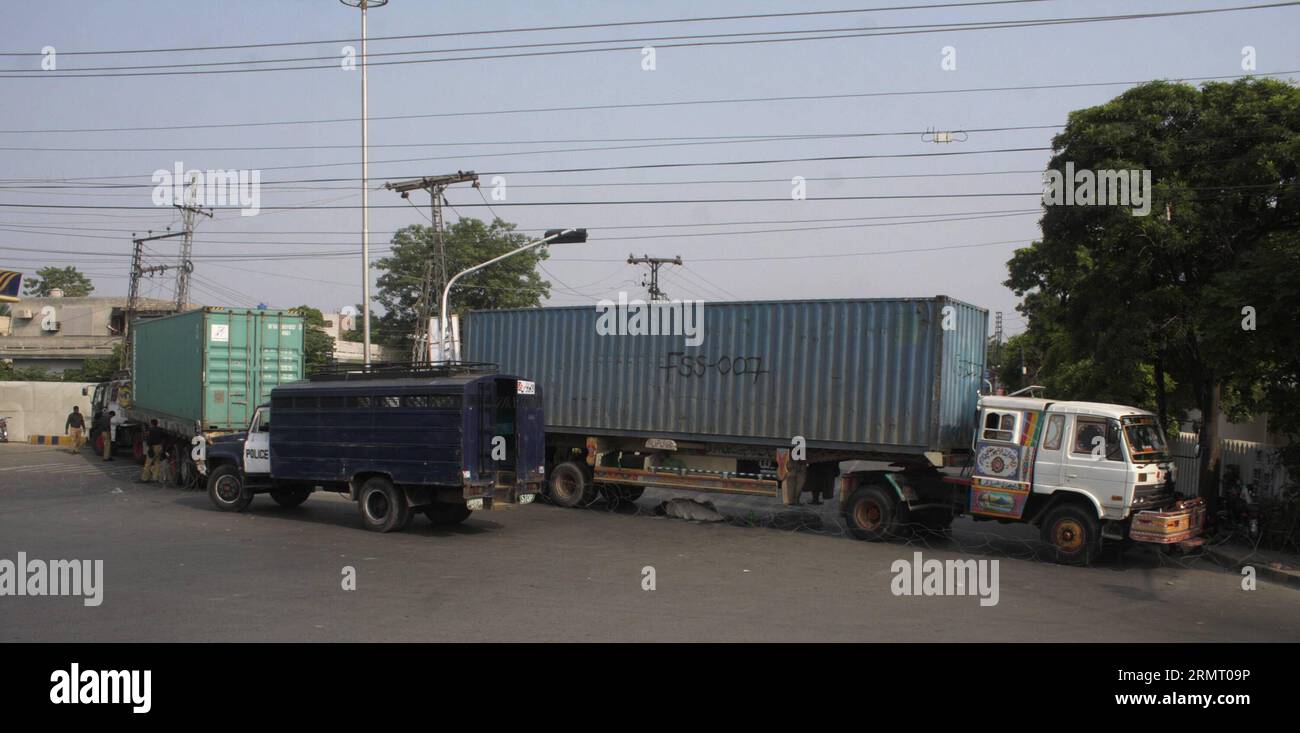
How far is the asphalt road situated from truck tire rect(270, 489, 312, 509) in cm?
41

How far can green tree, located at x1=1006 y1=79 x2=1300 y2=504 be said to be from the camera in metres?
13.1

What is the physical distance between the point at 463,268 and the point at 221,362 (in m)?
32.5

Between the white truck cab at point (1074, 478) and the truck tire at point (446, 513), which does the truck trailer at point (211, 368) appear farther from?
the white truck cab at point (1074, 478)

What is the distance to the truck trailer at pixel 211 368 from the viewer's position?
18.8 meters

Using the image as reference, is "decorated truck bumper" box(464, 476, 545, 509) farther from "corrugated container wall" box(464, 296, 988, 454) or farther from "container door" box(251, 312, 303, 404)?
"container door" box(251, 312, 303, 404)

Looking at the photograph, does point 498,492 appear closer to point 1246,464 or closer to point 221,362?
point 221,362

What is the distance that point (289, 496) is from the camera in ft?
54.3

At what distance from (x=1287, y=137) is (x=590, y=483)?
40.5 feet

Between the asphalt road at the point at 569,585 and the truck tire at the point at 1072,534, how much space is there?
27 cm

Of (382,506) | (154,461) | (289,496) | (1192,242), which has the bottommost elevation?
(289,496)

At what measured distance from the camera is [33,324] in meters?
54.9

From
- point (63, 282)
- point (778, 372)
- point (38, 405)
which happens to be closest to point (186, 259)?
point (38, 405)

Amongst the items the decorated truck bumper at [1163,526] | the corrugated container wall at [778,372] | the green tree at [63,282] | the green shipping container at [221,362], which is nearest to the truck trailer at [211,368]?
the green shipping container at [221,362]
